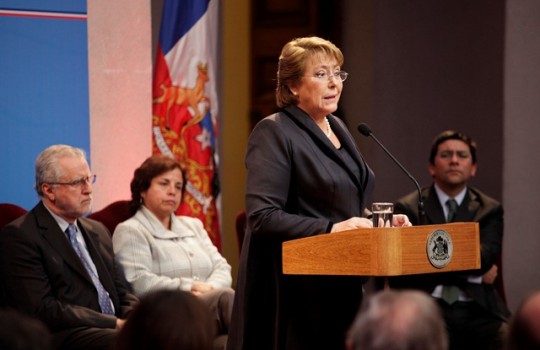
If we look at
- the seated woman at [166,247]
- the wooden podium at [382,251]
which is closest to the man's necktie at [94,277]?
the seated woman at [166,247]

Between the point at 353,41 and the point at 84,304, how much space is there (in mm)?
3447

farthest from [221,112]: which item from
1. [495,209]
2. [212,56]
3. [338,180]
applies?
[338,180]

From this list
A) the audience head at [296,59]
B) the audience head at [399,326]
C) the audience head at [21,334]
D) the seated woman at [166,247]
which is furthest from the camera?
the seated woman at [166,247]

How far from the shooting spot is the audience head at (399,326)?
67.4 inches

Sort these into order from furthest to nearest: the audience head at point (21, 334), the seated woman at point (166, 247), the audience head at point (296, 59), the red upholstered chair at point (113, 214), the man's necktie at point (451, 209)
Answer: the man's necktie at point (451, 209), the red upholstered chair at point (113, 214), the seated woman at point (166, 247), the audience head at point (296, 59), the audience head at point (21, 334)

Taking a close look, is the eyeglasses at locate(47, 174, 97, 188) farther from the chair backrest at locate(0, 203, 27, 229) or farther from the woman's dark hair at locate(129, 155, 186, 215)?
the woman's dark hair at locate(129, 155, 186, 215)

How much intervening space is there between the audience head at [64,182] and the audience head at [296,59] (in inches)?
48.1

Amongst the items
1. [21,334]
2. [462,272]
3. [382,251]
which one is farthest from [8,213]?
[21,334]

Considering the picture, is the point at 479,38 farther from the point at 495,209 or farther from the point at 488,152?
the point at 495,209

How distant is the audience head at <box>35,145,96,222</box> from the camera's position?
4.23 metres

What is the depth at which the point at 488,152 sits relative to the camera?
261 inches

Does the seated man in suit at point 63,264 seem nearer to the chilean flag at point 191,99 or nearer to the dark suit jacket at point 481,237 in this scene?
the chilean flag at point 191,99

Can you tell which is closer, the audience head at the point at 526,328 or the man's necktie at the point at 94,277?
the audience head at the point at 526,328

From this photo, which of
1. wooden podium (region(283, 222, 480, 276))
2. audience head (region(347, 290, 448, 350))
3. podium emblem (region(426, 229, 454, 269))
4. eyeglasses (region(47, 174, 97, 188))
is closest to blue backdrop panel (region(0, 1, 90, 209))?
eyeglasses (region(47, 174, 97, 188))
